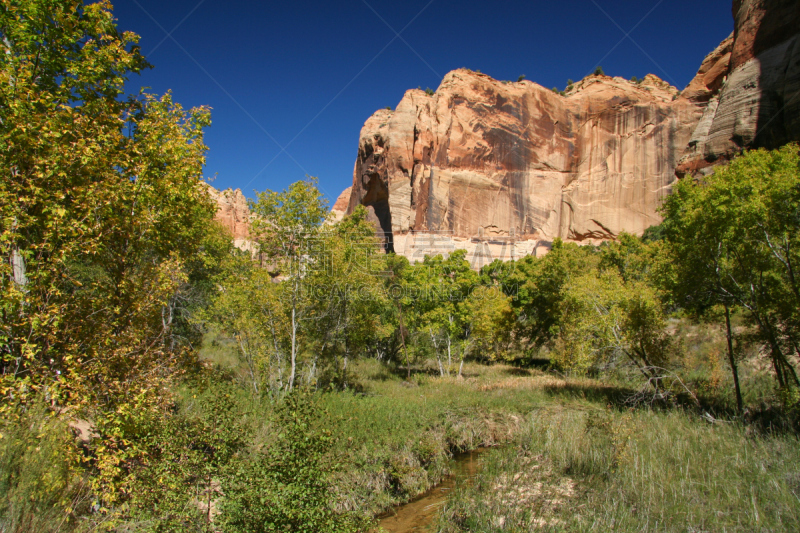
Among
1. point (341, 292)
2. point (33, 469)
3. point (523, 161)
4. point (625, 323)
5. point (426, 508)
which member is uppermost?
point (523, 161)

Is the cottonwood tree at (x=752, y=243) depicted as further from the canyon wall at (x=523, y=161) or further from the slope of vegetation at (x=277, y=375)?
the canyon wall at (x=523, y=161)

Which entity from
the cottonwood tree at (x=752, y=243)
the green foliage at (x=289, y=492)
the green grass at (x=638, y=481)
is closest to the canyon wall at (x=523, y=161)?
the cottonwood tree at (x=752, y=243)

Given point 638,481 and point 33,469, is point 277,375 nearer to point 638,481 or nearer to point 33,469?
point 33,469

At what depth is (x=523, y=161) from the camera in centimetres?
4997

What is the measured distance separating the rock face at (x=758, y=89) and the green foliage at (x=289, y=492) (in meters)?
32.1

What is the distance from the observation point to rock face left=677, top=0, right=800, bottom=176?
25766mm

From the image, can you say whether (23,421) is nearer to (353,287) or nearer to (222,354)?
(353,287)

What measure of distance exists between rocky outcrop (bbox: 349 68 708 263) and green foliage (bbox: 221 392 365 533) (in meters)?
40.9

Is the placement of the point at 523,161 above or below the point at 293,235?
above

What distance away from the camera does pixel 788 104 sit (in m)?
25.0

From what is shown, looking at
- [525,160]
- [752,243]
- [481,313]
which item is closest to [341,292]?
[481,313]

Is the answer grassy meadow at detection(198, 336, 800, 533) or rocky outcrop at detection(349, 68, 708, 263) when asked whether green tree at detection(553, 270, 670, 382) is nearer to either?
grassy meadow at detection(198, 336, 800, 533)

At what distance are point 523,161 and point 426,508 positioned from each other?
156 ft

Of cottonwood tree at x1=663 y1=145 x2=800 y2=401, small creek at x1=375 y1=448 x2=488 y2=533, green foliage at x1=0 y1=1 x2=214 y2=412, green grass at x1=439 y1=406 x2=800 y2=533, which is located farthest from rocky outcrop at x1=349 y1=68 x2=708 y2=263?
green foliage at x1=0 y1=1 x2=214 y2=412
